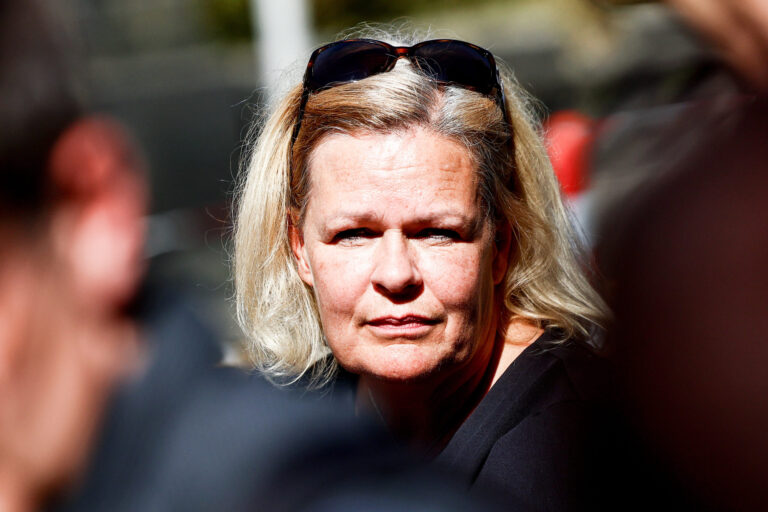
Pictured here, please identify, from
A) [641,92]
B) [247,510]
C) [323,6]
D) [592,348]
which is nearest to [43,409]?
[247,510]

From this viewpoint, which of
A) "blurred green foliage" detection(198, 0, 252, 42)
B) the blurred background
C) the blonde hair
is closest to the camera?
the blonde hair

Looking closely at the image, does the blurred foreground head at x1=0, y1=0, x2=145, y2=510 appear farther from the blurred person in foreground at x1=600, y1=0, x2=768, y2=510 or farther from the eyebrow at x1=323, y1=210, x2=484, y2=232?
the eyebrow at x1=323, y1=210, x2=484, y2=232

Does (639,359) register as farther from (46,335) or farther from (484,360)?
(484,360)

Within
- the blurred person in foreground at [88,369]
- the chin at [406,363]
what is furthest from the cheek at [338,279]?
the blurred person in foreground at [88,369]

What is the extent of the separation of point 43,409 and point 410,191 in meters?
1.08

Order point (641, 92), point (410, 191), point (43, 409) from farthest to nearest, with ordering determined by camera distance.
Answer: point (641, 92), point (410, 191), point (43, 409)

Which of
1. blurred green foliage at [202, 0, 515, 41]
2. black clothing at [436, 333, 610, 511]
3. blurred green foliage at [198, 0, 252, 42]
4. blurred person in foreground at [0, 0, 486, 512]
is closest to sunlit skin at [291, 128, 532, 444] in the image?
black clothing at [436, 333, 610, 511]

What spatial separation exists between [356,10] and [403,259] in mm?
9382

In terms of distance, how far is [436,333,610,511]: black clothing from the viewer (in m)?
1.71

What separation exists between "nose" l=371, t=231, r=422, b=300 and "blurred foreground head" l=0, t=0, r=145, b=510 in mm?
924

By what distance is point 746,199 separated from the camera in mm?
838

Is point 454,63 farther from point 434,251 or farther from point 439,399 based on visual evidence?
point 439,399

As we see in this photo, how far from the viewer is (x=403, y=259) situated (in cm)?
191

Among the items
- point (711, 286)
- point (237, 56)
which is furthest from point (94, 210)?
point (237, 56)
